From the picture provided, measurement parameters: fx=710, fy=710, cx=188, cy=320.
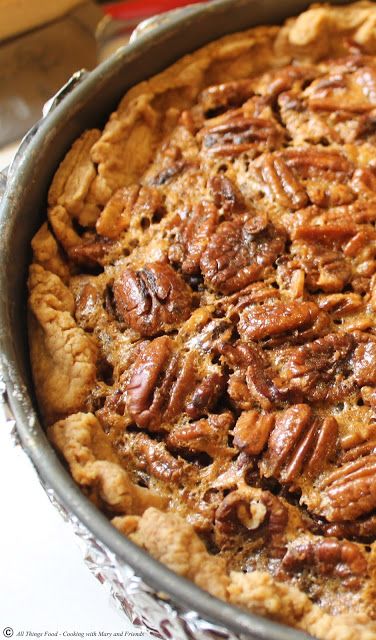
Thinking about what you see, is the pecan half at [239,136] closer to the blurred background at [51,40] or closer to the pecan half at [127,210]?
the pecan half at [127,210]

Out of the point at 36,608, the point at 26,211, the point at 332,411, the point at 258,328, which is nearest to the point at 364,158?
the point at 258,328

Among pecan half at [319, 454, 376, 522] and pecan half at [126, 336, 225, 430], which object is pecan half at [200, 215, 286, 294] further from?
pecan half at [319, 454, 376, 522]

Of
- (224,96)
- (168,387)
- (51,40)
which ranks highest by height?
(51,40)

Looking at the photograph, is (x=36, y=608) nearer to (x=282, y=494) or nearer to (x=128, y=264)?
(x=282, y=494)

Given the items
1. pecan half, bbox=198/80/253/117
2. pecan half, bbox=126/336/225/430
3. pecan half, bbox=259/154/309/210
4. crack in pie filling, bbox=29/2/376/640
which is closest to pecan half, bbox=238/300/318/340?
crack in pie filling, bbox=29/2/376/640

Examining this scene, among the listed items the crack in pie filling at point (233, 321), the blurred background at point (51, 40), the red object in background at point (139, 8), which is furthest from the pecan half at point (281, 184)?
the red object in background at point (139, 8)

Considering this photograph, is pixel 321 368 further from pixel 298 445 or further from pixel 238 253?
pixel 238 253

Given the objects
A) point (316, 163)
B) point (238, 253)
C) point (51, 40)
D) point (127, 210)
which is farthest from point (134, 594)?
point (51, 40)
